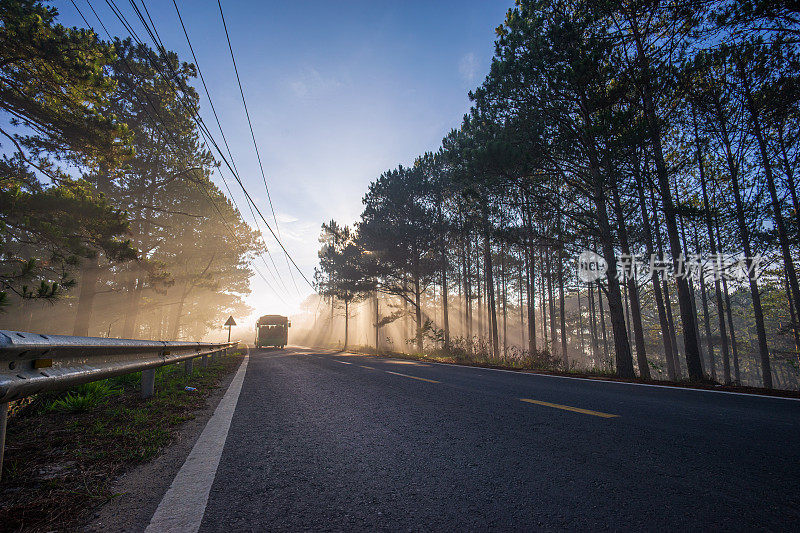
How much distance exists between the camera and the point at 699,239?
1978 cm

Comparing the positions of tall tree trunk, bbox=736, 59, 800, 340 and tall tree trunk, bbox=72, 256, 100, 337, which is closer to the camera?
tall tree trunk, bbox=736, 59, 800, 340

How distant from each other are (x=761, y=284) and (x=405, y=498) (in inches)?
1111

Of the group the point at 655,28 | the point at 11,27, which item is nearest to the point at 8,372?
the point at 11,27

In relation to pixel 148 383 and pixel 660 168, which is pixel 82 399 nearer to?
pixel 148 383

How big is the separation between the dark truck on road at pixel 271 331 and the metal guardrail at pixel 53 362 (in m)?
28.1

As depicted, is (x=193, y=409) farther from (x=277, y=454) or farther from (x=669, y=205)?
(x=669, y=205)

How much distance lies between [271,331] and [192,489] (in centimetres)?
3040

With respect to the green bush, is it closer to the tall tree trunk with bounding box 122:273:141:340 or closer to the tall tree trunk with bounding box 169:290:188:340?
the tall tree trunk with bounding box 122:273:141:340

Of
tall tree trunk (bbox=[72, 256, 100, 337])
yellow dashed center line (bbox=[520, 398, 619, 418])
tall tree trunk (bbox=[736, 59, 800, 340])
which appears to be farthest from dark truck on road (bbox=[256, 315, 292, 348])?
tall tree trunk (bbox=[736, 59, 800, 340])

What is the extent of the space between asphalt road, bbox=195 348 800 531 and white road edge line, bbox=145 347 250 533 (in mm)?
67

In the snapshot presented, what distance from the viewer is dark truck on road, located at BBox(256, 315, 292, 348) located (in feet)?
97.3

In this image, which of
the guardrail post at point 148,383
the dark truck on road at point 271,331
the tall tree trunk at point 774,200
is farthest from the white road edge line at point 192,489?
the dark truck on road at point 271,331

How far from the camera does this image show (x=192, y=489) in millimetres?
1805

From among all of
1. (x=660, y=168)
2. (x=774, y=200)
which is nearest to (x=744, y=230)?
(x=774, y=200)
